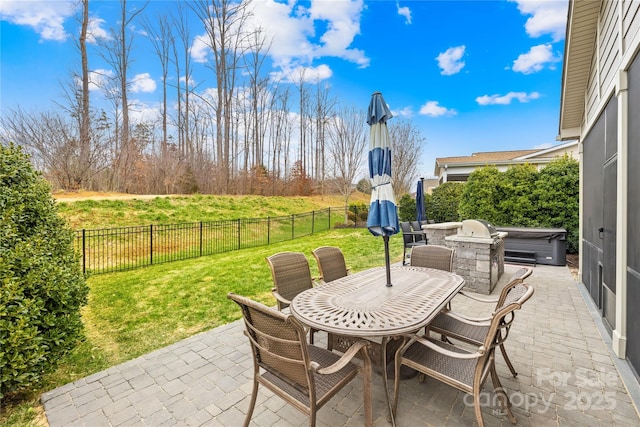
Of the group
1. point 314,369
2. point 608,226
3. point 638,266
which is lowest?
point 314,369

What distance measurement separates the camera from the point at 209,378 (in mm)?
2529

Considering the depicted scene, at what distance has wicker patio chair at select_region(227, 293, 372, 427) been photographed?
1565 mm

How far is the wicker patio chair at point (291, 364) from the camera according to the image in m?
1.57

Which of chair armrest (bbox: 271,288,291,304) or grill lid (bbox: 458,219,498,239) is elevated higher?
grill lid (bbox: 458,219,498,239)

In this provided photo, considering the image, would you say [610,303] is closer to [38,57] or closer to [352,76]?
[352,76]

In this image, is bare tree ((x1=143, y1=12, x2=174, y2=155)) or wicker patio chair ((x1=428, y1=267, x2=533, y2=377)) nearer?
wicker patio chair ((x1=428, y1=267, x2=533, y2=377))

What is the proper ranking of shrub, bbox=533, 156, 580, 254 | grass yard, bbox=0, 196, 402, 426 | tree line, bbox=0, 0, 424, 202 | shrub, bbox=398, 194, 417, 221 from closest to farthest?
grass yard, bbox=0, 196, 402, 426
shrub, bbox=533, 156, 580, 254
tree line, bbox=0, 0, 424, 202
shrub, bbox=398, 194, 417, 221

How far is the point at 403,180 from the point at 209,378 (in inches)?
658

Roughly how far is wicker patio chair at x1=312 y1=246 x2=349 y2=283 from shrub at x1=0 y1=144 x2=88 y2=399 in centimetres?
241

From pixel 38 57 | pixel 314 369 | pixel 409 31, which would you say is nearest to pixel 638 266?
pixel 314 369

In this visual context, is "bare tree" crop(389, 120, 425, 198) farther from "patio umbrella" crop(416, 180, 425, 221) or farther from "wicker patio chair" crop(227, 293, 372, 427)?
"wicker patio chair" crop(227, 293, 372, 427)

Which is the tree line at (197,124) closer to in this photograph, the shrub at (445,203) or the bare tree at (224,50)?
the bare tree at (224,50)

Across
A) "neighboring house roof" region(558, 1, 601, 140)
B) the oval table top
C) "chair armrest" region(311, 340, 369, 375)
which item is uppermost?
"neighboring house roof" region(558, 1, 601, 140)

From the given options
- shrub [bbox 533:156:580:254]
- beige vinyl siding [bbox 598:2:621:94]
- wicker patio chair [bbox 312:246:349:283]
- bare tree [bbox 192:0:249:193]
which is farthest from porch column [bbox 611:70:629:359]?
bare tree [bbox 192:0:249:193]
